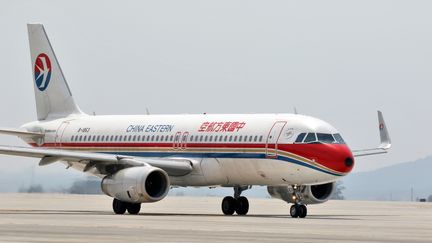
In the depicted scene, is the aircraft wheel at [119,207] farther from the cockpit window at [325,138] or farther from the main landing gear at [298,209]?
the cockpit window at [325,138]

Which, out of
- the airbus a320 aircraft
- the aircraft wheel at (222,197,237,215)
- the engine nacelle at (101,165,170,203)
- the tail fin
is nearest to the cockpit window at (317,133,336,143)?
the airbus a320 aircraft

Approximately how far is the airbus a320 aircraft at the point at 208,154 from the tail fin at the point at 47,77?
8.86ft

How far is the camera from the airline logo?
67188 mm

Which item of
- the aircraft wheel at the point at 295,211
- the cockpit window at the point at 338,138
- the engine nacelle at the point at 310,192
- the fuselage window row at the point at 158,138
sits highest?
the cockpit window at the point at 338,138

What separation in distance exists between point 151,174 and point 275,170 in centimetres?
516

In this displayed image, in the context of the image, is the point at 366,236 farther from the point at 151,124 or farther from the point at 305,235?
the point at 151,124

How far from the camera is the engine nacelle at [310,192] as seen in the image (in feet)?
184

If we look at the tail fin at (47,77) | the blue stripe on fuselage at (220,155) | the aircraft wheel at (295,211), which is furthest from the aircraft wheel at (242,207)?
the tail fin at (47,77)

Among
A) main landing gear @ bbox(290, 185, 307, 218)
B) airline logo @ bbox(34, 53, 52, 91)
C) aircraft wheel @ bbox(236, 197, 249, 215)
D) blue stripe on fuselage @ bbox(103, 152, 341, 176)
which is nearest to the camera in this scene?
main landing gear @ bbox(290, 185, 307, 218)

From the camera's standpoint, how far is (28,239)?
34094mm

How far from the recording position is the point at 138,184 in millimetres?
53625

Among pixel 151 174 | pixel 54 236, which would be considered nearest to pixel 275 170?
pixel 151 174

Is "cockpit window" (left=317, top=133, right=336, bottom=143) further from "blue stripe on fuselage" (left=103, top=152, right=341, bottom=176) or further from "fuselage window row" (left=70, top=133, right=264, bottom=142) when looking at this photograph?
"blue stripe on fuselage" (left=103, top=152, right=341, bottom=176)

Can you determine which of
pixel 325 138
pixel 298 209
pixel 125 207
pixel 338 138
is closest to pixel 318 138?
pixel 325 138
